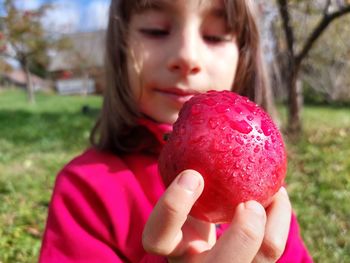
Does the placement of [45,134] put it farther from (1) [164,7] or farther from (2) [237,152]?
(2) [237,152]

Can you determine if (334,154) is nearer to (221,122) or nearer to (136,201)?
(136,201)

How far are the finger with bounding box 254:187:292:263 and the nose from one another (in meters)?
0.57

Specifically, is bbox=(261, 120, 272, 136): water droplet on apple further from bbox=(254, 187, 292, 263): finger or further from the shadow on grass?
the shadow on grass

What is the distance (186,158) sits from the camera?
0.97 meters

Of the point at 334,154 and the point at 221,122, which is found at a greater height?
the point at 221,122

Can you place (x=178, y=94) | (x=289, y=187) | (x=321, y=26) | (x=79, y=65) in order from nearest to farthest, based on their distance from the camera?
(x=178, y=94) → (x=289, y=187) → (x=321, y=26) → (x=79, y=65)

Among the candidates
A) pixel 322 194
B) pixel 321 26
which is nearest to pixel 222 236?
pixel 322 194

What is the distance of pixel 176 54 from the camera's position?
1.48 metres

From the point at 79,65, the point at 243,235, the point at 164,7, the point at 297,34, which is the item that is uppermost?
the point at 164,7

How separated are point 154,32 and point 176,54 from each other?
0.22 meters

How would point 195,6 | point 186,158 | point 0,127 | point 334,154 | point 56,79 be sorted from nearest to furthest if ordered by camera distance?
1. point 186,158
2. point 195,6
3. point 334,154
4. point 0,127
5. point 56,79

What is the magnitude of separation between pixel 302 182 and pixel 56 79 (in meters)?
43.2

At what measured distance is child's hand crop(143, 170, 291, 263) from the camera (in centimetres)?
91

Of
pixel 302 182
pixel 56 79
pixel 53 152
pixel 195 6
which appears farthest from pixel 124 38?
pixel 56 79
